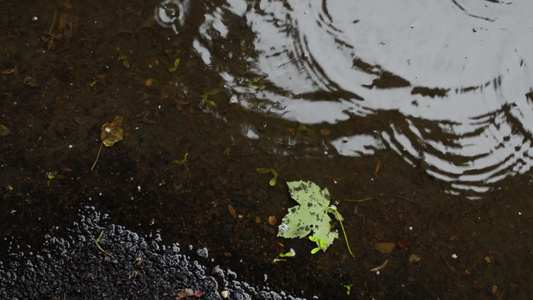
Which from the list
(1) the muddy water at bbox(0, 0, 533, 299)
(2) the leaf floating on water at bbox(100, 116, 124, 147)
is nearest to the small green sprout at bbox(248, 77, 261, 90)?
(1) the muddy water at bbox(0, 0, 533, 299)

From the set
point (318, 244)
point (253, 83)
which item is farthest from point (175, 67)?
point (318, 244)

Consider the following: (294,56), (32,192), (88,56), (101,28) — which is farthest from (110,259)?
(294,56)

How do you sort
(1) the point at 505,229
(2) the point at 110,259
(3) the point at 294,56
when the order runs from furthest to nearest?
(3) the point at 294,56 → (1) the point at 505,229 → (2) the point at 110,259

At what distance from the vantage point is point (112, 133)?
2303mm

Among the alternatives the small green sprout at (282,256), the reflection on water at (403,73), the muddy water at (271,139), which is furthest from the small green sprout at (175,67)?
the small green sprout at (282,256)

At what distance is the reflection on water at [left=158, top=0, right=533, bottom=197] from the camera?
7.91ft

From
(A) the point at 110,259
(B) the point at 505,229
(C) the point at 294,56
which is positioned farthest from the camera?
(C) the point at 294,56

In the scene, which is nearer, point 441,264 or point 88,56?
point 441,264

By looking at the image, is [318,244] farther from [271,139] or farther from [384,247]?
[271,139]

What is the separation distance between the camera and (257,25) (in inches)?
98.7

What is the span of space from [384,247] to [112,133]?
1.50 meters

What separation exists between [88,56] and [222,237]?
120 centimetres

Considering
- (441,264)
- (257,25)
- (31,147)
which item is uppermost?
(257,25)

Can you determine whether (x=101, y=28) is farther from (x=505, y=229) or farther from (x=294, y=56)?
(x=505, y=229)
